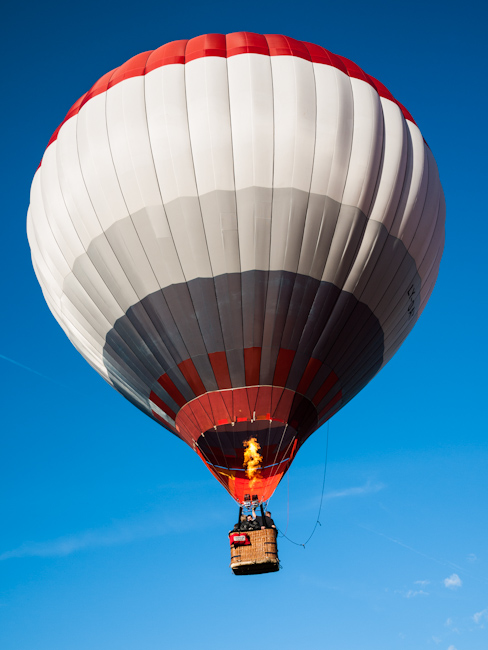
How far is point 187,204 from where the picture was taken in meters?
9.56

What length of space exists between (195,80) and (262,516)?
259 inches

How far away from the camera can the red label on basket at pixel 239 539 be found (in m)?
9.84

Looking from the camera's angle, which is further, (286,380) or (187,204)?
(286,380)

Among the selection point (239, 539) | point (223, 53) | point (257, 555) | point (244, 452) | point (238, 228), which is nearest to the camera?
point (238, 228)

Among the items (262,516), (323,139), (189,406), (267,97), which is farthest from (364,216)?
(262,516)

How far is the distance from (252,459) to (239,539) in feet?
4.08

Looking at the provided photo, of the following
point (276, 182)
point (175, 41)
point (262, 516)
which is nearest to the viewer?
point (276, 182)

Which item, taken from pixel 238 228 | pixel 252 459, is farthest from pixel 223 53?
pixel 252 459

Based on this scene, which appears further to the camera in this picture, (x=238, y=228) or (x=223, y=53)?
(x=223, y=53)

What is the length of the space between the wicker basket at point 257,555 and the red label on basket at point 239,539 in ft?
0.14

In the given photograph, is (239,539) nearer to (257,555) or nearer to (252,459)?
(257,555)

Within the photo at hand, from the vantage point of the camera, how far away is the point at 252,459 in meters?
10.5

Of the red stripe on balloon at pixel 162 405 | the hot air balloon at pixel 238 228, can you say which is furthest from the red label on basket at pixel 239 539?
the red stripe on balloon at pixel 162 405

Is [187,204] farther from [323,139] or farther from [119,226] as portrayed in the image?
[323,139]
